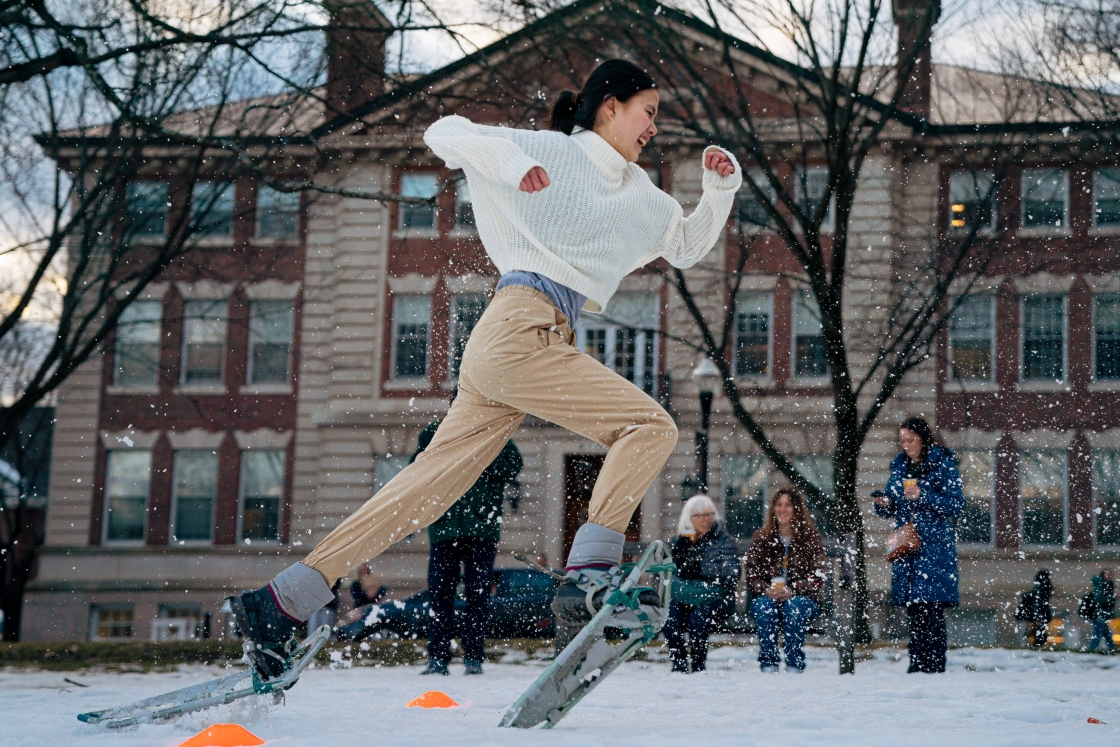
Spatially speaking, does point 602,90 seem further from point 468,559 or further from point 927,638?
point 927,638

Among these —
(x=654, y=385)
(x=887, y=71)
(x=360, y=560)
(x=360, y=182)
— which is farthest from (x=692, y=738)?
(x=360, y=182)

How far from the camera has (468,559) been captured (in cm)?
789

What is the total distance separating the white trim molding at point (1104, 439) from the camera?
26047mm

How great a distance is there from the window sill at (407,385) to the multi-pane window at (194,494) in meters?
5.05

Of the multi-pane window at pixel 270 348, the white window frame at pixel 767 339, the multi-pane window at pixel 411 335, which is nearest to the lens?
the white window frame at pixel 767 339

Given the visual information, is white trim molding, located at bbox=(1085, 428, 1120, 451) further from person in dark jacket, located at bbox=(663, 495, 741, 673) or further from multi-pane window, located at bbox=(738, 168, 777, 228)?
person in dark jacket, located at bbox=(663, 495, 741, 673)

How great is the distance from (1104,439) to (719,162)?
24755 millimetres

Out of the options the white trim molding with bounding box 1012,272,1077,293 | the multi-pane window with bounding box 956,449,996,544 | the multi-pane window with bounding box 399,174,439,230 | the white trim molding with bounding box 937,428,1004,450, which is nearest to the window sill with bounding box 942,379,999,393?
the white trim molding with bounding box 937,428,1004,450

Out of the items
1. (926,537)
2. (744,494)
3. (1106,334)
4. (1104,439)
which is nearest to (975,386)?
(1104,439)

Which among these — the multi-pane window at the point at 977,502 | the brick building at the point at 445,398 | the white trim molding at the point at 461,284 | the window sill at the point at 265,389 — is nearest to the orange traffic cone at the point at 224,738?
the brick building at the point at 445,398

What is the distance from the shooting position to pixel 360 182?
28.1 m

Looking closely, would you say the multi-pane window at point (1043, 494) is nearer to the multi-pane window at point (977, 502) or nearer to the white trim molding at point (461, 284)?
the multi-pane window at point (977, 502)

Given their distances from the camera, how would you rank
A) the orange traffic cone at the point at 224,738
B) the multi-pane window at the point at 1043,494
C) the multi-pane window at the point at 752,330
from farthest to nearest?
1. the multi-pane window at the point at 752,330
2. the multi-pane window at the point at 1043,494
3. the orange traffic cone at the point at 224,738

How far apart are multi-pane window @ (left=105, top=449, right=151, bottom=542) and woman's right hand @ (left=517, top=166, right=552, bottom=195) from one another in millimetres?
28074
